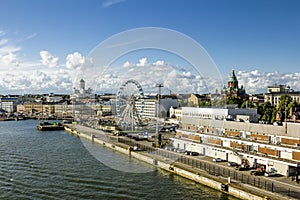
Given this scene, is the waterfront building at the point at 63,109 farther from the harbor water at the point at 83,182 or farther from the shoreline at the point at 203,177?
the harbor water at the point at 83,182

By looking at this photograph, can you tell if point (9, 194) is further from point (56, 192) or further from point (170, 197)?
point (170, 197)

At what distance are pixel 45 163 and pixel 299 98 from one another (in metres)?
44.9

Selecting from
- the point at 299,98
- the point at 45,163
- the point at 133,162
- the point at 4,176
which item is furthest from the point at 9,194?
the point at 299,98

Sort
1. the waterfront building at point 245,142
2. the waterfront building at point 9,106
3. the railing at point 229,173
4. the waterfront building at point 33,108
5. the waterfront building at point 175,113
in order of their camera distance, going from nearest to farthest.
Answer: the railing at point 229,173 < the waterfront building at point 245,142 < the waterfront building at point 175,113 < the waterfront building at point 33,108 < the waterfront building at point 9,106

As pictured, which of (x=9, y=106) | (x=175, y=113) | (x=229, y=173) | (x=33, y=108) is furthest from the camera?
(x=9, y=106)

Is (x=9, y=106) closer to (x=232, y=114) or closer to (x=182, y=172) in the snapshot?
(x=232, y=114)

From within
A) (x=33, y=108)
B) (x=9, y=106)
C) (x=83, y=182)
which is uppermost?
(x=9, y=106)

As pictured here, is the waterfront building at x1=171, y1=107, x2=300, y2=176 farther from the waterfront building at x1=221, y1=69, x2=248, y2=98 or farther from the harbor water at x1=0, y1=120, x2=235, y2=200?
the waterfront building at x1=221, y1=69, x2=248, y2=98

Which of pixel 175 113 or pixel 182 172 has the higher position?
pixel 175 113

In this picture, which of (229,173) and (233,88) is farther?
(233,88)

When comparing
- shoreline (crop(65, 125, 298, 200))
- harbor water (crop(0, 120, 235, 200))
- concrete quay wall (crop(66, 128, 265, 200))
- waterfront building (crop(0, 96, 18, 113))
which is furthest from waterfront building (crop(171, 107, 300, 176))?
waterfront building (crop(0, 96, 18, 113))

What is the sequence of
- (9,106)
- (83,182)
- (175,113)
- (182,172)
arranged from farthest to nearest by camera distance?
(9,106)
(175,113)
(182,172)
(83,182)

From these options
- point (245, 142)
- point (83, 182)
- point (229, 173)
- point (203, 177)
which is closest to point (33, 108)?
point (83, 182)

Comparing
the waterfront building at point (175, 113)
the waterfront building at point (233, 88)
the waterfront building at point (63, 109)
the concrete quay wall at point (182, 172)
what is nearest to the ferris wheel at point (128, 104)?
the concrete quay wall at point (182, 172)
